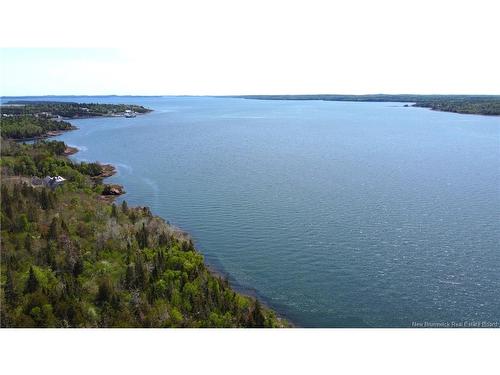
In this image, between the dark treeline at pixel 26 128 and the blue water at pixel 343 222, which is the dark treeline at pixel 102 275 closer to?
the blue water at pixel 343 222

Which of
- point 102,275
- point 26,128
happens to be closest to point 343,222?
point 102,275

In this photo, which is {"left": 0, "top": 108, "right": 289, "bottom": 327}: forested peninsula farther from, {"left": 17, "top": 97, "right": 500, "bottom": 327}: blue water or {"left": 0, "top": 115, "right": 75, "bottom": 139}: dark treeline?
{"left": 0, "top": 115, "right": 75, "bottom": 139}: dark treeline

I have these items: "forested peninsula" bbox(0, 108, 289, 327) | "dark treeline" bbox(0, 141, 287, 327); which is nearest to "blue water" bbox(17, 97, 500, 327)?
"forested peninsula" bbox(0, 108, 289, 327)

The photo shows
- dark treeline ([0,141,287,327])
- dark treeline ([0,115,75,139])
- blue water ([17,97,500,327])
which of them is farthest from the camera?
dark treeline ([0,115,75,139])

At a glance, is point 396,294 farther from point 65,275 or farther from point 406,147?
point 406,147

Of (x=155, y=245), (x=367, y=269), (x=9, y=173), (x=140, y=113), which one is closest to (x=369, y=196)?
(x=367, y=269)
